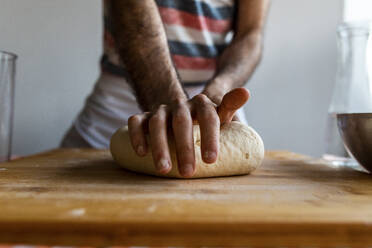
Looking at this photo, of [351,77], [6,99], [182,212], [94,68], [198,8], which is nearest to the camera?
[182,212]

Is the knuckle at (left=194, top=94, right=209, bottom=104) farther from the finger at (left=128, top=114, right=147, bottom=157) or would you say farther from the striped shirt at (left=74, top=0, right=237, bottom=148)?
the striped shirt at (left=74, top=0, right=237, bottom=148)

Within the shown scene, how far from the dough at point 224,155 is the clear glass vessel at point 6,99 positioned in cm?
33

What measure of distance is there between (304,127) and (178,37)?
1.13 meters

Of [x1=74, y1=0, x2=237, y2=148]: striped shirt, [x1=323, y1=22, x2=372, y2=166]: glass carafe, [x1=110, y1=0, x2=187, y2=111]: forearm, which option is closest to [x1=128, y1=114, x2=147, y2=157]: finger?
[x1=110, y1=0, x2=187, y2=111]: forearm

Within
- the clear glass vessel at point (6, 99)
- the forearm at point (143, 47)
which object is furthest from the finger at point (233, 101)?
the clear glass vessel at point (6, 99)

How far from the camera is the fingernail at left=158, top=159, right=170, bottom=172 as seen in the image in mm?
503

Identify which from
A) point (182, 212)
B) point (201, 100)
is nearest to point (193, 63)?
point (201, 100)

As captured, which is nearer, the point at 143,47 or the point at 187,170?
the point at 187,170

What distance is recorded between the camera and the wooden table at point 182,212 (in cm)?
36

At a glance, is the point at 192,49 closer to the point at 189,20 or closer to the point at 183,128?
the point at 189,20

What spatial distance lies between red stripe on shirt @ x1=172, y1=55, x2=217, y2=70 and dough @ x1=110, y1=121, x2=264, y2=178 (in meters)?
0.75

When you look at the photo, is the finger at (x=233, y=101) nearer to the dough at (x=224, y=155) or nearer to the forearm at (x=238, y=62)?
the dough at (x=224, y=155)

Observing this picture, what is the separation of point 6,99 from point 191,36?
81cm

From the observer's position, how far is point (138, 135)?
59 cm
